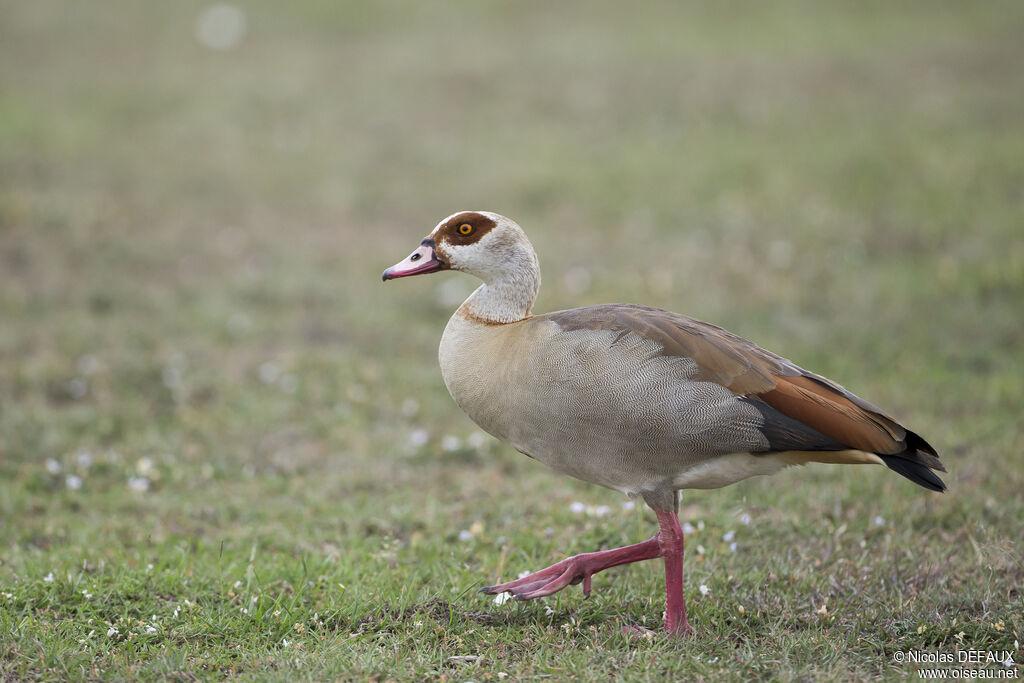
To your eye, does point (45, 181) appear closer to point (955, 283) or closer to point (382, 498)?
point (382, 498)

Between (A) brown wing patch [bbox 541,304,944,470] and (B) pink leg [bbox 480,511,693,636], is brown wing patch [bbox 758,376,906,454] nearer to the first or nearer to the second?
(A) brown wing patch [bbox 541,304,944,470]

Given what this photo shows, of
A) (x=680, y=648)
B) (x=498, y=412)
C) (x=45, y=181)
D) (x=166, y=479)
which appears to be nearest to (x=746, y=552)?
(x=680, y=648)

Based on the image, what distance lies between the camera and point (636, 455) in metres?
3.87

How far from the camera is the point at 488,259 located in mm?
4227

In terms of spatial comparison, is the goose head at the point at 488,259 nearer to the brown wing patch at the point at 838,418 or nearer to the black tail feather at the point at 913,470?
the brown wing patch at the point at 838,418

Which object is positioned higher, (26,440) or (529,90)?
(529,90)

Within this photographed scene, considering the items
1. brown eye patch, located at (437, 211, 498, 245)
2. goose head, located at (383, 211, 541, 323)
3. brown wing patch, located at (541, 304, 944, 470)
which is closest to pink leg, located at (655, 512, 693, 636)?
brown wing patch, located at (541, 304, 944, 470)

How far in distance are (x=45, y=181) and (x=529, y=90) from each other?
535cm

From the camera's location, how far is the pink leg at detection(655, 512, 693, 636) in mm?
3874

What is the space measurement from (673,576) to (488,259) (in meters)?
1.45

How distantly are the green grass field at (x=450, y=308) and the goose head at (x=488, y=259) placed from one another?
1146 millimetres

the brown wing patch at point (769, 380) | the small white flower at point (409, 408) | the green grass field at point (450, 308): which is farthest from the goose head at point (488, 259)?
the small white flower at point (409, 408)

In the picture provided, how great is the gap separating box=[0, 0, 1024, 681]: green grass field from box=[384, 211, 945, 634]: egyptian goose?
1.81 feet

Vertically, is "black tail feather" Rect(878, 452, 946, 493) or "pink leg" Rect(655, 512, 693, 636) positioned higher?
"black tail feather" Rect(878, 452, 946, 493)
